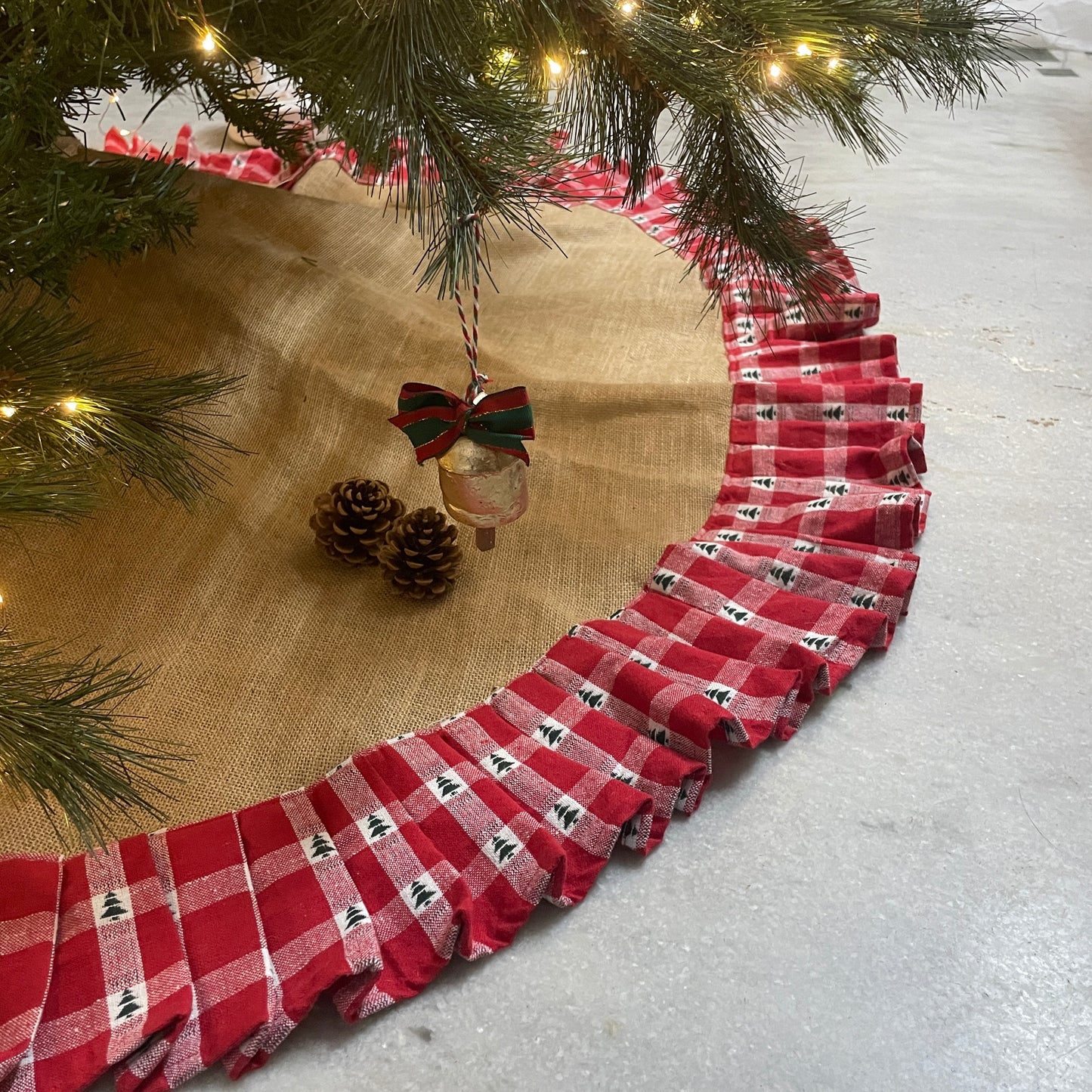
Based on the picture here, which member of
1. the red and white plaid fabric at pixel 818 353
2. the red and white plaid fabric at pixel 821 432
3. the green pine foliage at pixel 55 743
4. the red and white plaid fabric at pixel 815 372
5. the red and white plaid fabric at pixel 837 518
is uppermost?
the red and white plaid fabric at pixel 818 353

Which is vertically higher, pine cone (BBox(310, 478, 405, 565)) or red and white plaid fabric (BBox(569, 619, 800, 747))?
A: pine cone (BBox(310, 478, 405, 565))

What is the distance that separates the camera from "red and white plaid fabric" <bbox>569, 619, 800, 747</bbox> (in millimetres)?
634

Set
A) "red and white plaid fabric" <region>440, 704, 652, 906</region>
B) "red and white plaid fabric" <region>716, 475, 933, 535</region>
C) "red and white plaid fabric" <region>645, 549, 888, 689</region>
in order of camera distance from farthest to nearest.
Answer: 1. "red and white plaid fabric" <region>716, 475, 933, 535</region>
2. "red and white plaid fabric" <region>645, 549, 888, 689</region>
3. "red and white plaid fabric" <region>440, 704, 652, 906</region>

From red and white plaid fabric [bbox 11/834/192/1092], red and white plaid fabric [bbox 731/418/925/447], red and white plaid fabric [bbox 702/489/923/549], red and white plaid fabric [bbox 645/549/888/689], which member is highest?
red and white plaid fabric [bbox 731/418/925/447]

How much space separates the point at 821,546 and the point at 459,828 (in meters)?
0.35

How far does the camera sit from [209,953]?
53 cm

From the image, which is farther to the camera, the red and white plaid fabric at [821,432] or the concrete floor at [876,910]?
the red and white plaid fabric at [821,432]

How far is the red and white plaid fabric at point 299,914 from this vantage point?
1.68ft

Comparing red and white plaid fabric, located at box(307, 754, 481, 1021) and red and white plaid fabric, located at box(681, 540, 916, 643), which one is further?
red and white plaid fabric, located at box(681, 540, 916, 643)

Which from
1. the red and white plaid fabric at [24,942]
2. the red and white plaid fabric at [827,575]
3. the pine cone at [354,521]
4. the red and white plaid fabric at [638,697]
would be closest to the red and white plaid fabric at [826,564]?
the red and white plaid fabric at [827,575]

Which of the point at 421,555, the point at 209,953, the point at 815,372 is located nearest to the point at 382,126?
the point at 421,555

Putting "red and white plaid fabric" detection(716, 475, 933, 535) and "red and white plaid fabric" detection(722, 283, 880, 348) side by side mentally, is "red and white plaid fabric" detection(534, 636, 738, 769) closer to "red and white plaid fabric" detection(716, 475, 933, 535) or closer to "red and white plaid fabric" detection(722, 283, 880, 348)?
"red and white plaid fabric" detection(716, 475, 933, 535)

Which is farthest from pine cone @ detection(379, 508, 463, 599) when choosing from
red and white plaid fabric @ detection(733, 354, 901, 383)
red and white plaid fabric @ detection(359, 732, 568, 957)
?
red and white plaid fabric @ detection(733, 354, 901, 383)

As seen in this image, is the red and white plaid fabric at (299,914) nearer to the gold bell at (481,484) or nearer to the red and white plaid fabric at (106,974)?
the red and white plaid fabric at (106,974)
